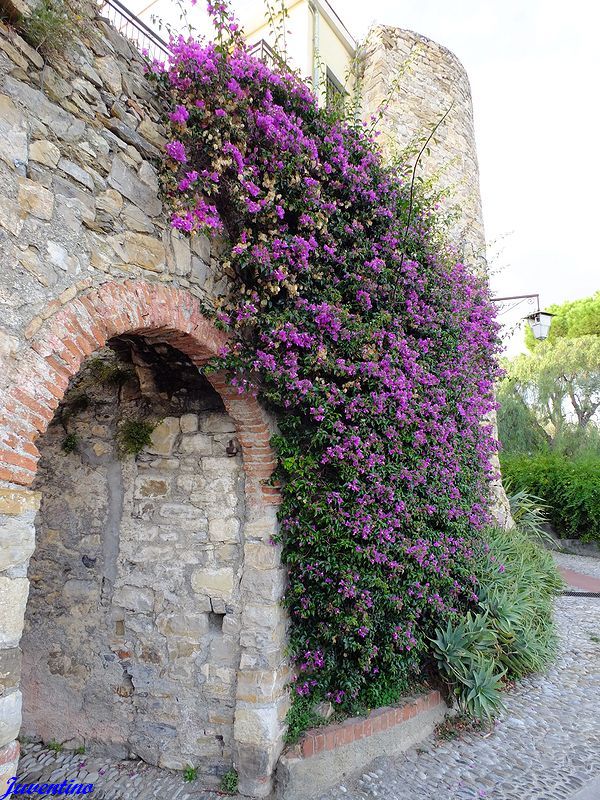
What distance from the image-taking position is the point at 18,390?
2.06 metres

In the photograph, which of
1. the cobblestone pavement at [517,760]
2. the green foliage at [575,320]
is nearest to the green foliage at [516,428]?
the green foliage at [575,320]

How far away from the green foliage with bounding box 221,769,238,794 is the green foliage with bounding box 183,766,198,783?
0.21 meters

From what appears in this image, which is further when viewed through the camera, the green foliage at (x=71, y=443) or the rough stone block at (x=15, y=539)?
the green foliage at (x=71, y=443)

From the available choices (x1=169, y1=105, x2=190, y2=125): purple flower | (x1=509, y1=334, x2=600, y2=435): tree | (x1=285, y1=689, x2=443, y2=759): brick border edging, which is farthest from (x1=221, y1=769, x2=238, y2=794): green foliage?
(x1=509, y1=334, x2=600, y2=435): tree

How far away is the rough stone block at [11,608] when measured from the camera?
201 centimetres

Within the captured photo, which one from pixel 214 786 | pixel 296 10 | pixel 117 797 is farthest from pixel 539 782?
pixel 296 10

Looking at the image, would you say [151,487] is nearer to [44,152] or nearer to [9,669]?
[9,669]

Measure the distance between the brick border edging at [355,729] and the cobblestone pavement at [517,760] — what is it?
22 centimetres

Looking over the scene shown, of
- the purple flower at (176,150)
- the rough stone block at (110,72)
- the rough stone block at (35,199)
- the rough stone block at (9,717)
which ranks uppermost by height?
the rough stone block at (110,72)

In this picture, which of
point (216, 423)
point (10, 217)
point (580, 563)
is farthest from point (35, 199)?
point (580, 563)

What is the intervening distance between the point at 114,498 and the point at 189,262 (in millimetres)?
1810

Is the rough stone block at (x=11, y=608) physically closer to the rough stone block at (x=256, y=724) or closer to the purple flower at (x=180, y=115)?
the rough stone block at (x=256, y=724)

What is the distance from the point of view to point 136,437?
3.68 meters

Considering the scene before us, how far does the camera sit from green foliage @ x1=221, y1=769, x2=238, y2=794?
3195 millimetres
